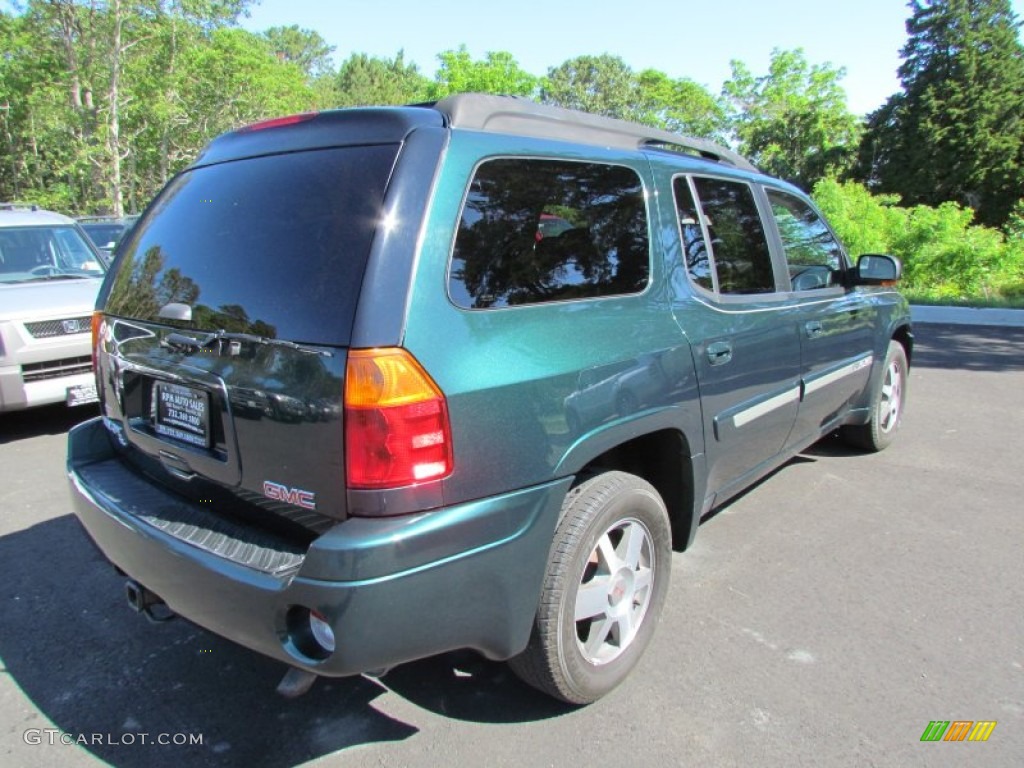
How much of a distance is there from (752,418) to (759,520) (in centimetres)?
106

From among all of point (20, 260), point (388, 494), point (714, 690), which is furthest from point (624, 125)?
point (20, 260)

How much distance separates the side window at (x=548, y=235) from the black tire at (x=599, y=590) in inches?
27.1

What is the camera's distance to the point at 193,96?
28.9 m

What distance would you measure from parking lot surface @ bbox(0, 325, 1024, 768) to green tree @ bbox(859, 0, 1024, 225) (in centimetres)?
3761

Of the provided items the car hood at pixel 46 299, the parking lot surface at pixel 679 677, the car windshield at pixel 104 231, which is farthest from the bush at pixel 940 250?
the car windshield at pixel 104 231

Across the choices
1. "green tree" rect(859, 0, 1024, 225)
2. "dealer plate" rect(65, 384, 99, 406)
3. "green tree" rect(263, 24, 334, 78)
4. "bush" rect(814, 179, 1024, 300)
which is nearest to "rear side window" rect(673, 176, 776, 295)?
"dealer plate" rect(65, 384, 99, 406)

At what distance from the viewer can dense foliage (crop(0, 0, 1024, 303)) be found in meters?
17.1

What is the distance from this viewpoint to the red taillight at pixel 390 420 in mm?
1785

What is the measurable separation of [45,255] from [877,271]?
6904 mm

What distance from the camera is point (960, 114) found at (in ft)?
112

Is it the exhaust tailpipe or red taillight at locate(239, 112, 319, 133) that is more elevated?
red taillight at locate(239, 112, 319, 133)

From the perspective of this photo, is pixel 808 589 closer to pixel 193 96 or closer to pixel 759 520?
pixel 759 520

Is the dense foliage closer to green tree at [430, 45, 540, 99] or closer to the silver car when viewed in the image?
green tree at [430, 45, 540, 99]

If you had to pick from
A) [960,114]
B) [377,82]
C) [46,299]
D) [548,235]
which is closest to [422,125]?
[548,235]
